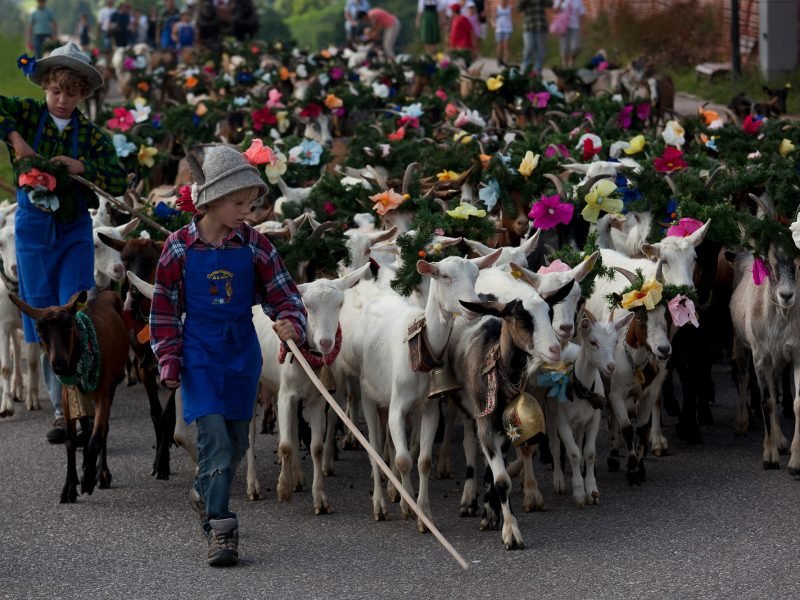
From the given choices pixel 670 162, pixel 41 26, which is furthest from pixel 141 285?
pixel 41 26

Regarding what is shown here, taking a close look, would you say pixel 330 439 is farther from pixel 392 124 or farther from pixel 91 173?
pixel 392 124

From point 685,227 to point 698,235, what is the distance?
226 millimetres

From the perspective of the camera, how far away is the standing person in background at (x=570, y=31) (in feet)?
103

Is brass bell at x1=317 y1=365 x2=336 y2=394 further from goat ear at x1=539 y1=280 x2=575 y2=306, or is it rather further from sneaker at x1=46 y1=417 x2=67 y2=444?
sneaker at x1=46 y1=417 x2=67 y2=444

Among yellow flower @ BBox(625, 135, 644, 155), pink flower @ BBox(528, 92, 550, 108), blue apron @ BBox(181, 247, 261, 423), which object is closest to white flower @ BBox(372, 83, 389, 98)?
pink flower @ BBox(528, 92, 550, 108)

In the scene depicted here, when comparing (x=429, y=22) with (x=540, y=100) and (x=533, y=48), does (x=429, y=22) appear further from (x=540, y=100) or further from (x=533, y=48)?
(x=540, y=100)

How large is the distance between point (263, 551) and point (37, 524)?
61.4 inches

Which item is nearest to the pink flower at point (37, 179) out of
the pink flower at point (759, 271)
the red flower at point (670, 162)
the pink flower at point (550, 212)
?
the pink flower at point (550, 212)

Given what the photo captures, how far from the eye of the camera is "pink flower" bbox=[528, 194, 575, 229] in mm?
11516

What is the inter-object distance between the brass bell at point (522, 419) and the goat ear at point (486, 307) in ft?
1.63

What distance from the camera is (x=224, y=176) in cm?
809

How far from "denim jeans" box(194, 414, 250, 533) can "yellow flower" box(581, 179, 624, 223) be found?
12.9 ft

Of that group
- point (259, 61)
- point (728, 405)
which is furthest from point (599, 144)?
point (259, 61)

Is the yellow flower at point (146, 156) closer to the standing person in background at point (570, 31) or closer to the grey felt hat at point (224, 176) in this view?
the grey felt hat at point (224, 176)
